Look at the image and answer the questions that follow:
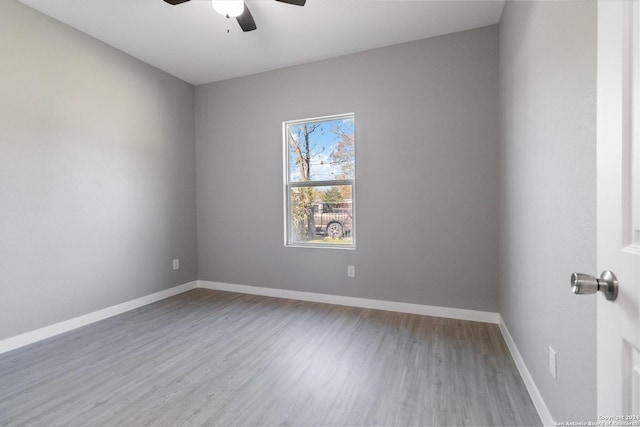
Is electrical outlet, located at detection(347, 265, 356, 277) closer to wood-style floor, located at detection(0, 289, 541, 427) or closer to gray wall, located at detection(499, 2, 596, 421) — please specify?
wood-style floor, located at detection(0, 289, 541, 427)

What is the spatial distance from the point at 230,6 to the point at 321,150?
1.70 m

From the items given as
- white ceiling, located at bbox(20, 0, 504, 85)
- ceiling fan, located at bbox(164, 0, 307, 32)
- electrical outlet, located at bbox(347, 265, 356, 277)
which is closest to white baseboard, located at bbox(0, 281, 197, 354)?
electrical outlet, located at bbox(347, 265, 356, 277)

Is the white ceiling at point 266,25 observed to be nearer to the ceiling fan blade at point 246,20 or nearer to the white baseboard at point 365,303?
the ceiling fan blade at point 246,20

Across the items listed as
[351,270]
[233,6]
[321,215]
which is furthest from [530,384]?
[233,6]

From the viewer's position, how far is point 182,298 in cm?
357

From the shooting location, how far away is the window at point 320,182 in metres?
3.31

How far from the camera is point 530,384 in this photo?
1.67 m

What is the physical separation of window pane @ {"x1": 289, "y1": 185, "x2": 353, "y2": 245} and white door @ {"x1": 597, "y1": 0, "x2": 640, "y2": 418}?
105 inches

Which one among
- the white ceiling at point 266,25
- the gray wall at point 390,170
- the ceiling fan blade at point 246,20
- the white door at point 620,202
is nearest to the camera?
the white door at point 620,202

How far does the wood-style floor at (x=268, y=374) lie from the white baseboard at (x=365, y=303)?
0.12 meters

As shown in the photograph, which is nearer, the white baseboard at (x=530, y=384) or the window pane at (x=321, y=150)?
the white baseboard at (x=530, y=384)

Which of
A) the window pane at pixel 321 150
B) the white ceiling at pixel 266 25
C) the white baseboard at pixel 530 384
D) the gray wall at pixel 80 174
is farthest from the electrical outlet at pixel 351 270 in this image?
the white ceiling at pixel 266 25

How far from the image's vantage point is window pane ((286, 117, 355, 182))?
3.30 m

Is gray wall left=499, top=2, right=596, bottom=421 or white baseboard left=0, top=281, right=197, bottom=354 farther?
white baseboard left=0, top=281, right=197, bottom=354
